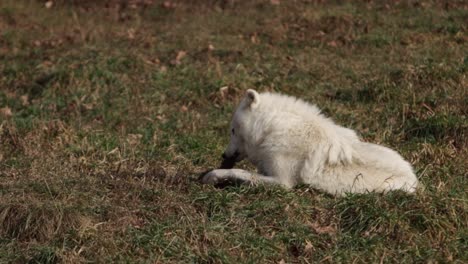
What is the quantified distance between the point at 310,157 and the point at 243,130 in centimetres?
88

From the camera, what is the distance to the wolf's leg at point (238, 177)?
7562 millimetres

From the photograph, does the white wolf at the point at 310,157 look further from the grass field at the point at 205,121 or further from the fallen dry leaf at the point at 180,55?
the fallen dry leaf at the point at 180,55

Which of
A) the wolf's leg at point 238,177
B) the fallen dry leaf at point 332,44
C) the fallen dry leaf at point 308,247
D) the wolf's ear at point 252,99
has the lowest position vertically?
the fallen dry leaf at point 332,44

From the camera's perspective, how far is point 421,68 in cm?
1208

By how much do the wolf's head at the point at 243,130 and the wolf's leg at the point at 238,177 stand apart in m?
0.48

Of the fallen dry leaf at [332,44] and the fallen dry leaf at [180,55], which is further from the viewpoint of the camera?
the fallen dry leaf at [332,44]

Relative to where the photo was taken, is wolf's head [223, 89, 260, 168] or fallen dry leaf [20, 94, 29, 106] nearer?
wolf's head [223, 89, 260, 168]

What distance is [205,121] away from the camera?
1155 centimetres

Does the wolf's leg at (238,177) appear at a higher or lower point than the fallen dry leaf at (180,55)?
higher

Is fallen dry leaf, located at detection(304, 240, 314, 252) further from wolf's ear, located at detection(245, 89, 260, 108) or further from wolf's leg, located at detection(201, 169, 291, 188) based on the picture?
wolf's ear, located at detection(245, 89, 260, 108)

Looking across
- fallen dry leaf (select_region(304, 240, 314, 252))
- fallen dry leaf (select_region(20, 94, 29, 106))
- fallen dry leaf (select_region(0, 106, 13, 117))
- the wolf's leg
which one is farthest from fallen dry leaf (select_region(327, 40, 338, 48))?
fallen dry leaf (select_region(304, 240, 314, 252))

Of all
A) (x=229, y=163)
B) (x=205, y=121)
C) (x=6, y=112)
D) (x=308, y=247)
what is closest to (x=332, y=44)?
(x=205, y=121)

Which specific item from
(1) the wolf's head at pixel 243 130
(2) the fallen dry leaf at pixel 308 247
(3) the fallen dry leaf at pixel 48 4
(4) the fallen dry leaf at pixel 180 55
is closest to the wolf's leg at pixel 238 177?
(1) the wolf's head at pixel 243 130

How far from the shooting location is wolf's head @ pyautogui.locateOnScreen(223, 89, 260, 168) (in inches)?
317
